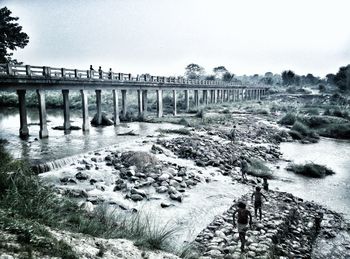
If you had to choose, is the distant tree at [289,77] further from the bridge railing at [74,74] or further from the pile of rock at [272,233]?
the pile of rock at [272,233]

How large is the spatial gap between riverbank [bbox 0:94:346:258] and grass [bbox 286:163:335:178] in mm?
2227

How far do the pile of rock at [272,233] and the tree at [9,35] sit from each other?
25732 mm

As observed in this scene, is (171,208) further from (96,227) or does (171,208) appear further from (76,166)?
(76,166)

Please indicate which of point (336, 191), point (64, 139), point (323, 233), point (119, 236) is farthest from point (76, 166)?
point (336, 191)

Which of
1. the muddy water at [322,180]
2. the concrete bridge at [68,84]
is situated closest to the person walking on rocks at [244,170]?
the muddy water at [322,180]

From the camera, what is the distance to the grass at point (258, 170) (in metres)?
16.0

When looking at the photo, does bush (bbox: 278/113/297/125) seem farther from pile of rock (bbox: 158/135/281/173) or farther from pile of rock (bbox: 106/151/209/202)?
pile of rock (bbox: 106/151/209/202)

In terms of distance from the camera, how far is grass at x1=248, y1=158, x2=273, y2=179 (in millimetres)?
15977

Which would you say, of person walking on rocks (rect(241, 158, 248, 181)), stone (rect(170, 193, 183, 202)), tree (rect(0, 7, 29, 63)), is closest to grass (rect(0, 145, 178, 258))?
stone (rect(170, 193, 183, 202))

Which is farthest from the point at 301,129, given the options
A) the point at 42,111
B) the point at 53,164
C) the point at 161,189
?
the point at 53,164

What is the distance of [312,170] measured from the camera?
54.1 feet

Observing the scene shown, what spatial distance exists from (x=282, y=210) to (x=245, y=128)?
737 inches

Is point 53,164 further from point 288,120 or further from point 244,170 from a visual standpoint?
point 288,120

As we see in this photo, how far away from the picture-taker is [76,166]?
14.4 metres
